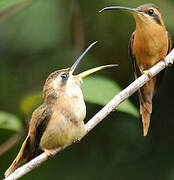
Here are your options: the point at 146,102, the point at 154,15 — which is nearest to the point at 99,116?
the point at 146,102

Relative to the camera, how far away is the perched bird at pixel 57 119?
12.8ft

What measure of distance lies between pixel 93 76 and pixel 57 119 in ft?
4.99

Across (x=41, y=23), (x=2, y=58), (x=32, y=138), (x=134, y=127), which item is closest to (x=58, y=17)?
(x=41, y=23)

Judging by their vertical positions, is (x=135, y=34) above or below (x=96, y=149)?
above

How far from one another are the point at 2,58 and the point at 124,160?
1703mm

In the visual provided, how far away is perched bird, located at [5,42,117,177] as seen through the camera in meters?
3.90

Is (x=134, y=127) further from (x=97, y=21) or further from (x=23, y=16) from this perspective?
(x=23, y=16)

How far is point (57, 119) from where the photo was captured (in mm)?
3975

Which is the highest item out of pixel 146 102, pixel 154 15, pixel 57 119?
pixel 154 15

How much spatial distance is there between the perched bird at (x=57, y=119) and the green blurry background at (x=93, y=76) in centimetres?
129

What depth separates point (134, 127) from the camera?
571 cm

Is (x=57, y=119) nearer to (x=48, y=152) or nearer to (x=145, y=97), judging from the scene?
(x=48, y=152)

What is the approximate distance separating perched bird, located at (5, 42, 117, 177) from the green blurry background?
4.22ft

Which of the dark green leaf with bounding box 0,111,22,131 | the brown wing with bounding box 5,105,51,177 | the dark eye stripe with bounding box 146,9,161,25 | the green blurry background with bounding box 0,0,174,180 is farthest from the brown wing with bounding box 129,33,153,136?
the dark green leaf with bounding box 0,111,22,131
